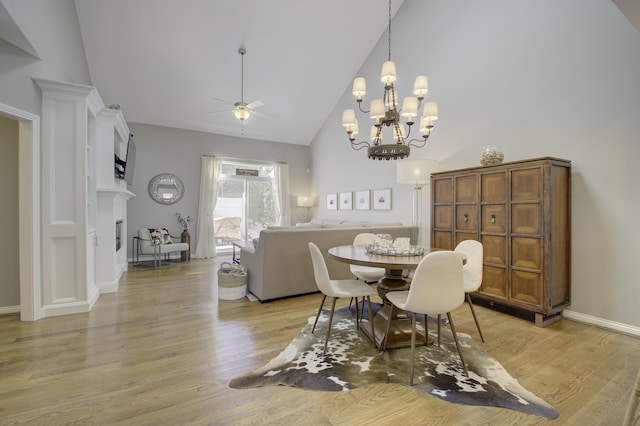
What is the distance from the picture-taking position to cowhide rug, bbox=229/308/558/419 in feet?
5.82

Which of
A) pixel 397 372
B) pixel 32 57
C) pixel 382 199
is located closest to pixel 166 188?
pixel 32 57

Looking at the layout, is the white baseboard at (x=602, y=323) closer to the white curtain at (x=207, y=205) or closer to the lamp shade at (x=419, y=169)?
Result: the lamp shade at (x=419, y=169)

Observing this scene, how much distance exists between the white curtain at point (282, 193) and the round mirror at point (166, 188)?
249cm

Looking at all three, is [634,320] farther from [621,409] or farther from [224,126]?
[224,126]

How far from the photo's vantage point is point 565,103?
3137 mm

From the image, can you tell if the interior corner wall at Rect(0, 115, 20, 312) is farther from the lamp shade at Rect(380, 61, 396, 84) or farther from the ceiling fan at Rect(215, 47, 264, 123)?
the lamp shade at Rect(380, 61, 396, 84)

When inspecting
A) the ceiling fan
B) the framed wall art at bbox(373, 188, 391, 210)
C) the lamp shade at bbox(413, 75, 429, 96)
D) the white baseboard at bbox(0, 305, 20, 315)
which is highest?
the ceiling fan

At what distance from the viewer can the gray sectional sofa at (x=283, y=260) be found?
3.55m

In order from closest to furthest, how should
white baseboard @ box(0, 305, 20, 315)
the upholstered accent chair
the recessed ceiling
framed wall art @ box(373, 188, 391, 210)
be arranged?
white baseboard @ box(0, 305, 20, 315) → the recessed ceiling → framed wall art @ box(373, 188, 391, 210) → the upholstered accent chair

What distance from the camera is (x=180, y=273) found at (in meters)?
5.20

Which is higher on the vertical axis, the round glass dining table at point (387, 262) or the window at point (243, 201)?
the window at point (243, 201)

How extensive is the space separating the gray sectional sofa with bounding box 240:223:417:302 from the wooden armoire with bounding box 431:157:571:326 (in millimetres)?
1786

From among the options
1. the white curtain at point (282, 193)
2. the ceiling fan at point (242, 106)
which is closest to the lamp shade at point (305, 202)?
the white curtain at point (282, 193)

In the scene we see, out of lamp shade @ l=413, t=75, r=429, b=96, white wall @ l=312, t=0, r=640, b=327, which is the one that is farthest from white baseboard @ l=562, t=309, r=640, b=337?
lamp shade @ l=413, t=75, r=429, b=96
